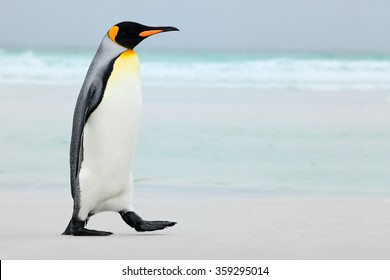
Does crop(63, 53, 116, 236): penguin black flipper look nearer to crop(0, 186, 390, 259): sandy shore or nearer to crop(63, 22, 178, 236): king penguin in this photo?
crop(63, 22, 178, 236): king penguin

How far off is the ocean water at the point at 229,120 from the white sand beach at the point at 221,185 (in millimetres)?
15

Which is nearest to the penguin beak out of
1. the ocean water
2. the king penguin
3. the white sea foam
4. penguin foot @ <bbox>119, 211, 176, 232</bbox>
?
the king penguin

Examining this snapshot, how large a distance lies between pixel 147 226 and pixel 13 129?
8.01 ft

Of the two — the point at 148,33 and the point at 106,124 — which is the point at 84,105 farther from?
the point at 148,33

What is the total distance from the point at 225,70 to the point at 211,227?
7112 millimetres

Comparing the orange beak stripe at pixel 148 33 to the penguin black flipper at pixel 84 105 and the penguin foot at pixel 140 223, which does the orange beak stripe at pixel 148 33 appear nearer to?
the penguin black flipper at pixel 84 105

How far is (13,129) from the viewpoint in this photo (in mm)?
4789

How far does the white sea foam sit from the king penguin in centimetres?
558

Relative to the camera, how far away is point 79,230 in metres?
2.51

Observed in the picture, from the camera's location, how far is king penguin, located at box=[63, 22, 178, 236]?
7.93 feet

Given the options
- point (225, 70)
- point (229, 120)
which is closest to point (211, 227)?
point (229, 120)

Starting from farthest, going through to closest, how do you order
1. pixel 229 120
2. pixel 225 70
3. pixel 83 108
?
pixel 225 70
pixel 229 120
pixel 83 108

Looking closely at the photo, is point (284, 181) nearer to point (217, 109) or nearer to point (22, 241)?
point (22, 241)

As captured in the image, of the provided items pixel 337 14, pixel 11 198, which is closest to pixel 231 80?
pixel 337 14
